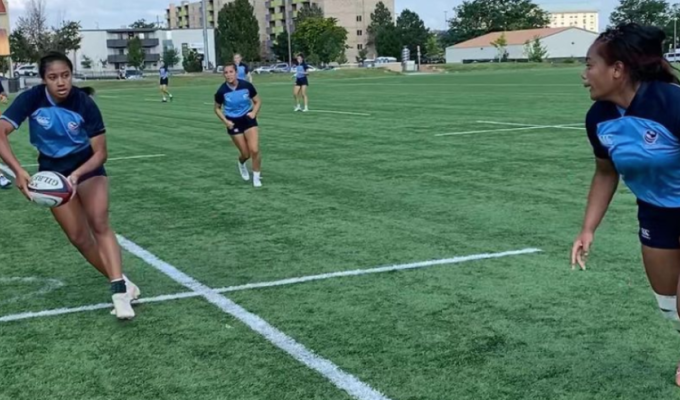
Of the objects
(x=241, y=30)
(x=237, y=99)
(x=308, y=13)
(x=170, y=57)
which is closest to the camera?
(x=237, y=99)

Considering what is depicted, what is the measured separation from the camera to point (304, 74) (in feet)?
91.8

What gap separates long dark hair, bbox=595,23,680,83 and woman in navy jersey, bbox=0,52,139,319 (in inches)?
137

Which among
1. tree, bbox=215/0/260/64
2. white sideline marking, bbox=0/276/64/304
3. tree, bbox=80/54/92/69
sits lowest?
white sideline marking, bbox=0/276/64/304

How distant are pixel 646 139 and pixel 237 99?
8855 mm

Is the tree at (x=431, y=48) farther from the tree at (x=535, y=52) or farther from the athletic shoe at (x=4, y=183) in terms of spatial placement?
the athletic shoe at (x=4, y=183)

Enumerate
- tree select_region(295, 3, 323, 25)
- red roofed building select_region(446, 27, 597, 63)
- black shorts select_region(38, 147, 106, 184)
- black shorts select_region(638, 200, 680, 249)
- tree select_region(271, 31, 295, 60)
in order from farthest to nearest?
tree select_region(271, 31, 295, 60), tree select_region(295, 3, 323, 25), red roofed building select_region(446, 27, 597, 63), black shorts select_region(38, 147, 106, 184), black shorts select_region(638, 200, 680, 249)

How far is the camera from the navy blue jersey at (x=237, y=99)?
12.0 m

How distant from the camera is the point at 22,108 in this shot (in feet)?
18.9

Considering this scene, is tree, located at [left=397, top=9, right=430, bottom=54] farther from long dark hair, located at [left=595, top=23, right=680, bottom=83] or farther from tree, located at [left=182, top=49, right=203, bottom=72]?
long dark hair, located at [left=595, top=23, right=680, bottom=83]

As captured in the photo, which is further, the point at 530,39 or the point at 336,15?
the point at 336,15

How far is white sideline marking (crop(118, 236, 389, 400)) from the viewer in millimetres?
4559

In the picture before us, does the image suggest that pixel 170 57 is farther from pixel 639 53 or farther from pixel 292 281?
pixel 639 53

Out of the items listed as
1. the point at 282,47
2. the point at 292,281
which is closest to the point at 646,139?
the point at 292,281

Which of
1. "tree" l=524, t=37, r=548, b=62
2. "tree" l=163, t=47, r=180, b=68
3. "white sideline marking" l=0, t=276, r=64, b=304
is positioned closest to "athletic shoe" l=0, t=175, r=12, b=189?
"white sideline marking" l=0, t=276, r=64, b=304
